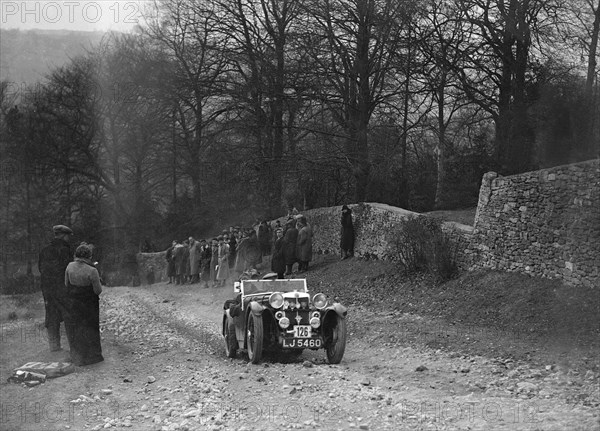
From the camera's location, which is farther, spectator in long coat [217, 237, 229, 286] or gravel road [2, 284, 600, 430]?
spectator in long coat [217, 237, 229, 286]

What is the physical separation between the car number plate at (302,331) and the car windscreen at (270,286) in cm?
137

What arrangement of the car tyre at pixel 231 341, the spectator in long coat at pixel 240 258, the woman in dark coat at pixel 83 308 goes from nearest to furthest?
the woman in dark coat at pixel 83 308 < the car tyre at pixel 231 341 < the spectator in long coat at pixel 240 258

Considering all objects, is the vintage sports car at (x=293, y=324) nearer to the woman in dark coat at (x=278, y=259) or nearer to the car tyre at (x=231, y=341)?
the car tyre at (x=231, y=341)

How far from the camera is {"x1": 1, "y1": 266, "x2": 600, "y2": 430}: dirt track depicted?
720 cm

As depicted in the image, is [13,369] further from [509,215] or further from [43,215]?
[43,215]

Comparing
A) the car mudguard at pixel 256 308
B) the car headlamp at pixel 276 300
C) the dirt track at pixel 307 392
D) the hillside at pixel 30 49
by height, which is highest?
the hillside at pixel 30 49

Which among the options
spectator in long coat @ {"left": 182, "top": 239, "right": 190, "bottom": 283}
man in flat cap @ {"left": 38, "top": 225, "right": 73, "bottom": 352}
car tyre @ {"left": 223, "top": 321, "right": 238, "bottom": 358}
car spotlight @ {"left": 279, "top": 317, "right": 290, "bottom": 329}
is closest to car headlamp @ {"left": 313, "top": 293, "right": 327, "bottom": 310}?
car spotlight @ {"left": 279, "top": 317, "right": 290, "bottom": 329}

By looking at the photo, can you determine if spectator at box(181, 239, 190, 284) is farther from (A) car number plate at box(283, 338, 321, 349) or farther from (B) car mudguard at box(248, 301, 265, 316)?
(A) car number plate at box(283, 338, 321, 349)

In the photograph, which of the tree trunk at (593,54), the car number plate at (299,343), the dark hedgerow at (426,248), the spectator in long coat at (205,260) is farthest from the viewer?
the spectator in long coat at (205,260)

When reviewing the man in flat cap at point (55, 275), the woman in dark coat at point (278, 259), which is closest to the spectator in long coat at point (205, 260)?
the woman in dark coat at point (278, 259)

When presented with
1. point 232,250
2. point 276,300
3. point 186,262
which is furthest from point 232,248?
point 276,300

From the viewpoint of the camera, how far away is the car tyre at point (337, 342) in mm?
10312

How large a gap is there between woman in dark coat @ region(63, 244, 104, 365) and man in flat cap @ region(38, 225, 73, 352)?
0.91m

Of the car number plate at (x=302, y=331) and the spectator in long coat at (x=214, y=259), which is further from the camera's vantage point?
the spectator in long coat at (x=214, y=259)
